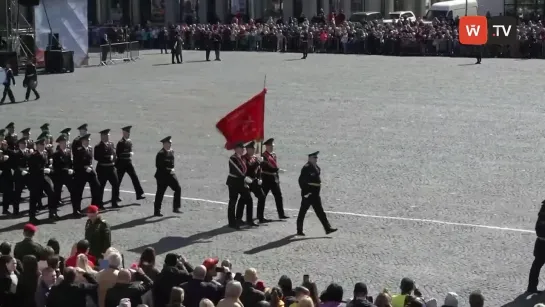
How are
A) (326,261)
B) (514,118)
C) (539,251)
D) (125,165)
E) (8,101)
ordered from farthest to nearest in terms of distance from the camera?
(8,101), (514,118), (125,165), (326,261), (539,251)

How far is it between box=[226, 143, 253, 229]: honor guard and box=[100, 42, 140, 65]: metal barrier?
27.5 meters

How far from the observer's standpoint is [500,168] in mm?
20703

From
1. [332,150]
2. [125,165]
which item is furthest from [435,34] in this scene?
[125,165]

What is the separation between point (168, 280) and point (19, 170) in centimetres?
849

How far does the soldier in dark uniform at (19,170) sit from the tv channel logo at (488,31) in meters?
26.1

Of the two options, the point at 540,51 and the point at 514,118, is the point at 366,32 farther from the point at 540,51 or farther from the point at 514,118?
the point at 514,118

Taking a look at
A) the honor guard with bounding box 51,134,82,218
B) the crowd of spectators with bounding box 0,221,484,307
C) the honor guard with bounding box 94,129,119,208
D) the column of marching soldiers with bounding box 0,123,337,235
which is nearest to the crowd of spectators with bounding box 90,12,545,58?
the column of marching soldiers with bounding box 0,123,337,235

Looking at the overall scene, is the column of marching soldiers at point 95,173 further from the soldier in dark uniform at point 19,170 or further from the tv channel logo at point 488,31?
the tv channel logo at point 488,31

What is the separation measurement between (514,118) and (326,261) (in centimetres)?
1314

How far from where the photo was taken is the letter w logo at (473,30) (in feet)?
146

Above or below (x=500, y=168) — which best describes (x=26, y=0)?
above

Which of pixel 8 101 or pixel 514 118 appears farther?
pixel 8 101

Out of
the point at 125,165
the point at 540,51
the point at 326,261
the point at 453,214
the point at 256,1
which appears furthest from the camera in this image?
the point at 256,1

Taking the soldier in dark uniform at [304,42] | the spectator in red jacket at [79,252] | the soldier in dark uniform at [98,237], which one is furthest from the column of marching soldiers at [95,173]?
the soldier in dark uniform at [304,42]
